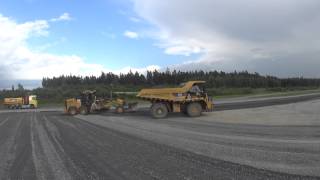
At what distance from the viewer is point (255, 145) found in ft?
53.3

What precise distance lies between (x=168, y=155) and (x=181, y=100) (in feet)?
66.6

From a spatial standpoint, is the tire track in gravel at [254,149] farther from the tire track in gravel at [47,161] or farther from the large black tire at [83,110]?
the large black tire at [83,110]

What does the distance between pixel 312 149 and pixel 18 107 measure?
2615 inches

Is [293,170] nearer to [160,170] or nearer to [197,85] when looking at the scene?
[160,170]

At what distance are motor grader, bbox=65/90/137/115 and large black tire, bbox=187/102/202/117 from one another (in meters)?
8.98

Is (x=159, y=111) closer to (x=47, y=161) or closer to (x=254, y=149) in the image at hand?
(x=254, y=149)

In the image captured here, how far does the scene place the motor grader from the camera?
4150cm

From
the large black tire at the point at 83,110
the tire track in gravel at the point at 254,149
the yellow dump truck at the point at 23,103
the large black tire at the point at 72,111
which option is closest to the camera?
the tire track in gravel at the point at 254,149

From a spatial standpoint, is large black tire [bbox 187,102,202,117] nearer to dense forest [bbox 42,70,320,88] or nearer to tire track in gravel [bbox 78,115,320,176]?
tire track in gravel [bbox 78,115,320,176]

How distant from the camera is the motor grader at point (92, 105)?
41.5 meters

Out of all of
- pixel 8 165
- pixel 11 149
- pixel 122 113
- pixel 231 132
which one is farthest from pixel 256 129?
pixel 122 113

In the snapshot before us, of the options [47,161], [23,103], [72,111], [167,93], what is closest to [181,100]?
[167,93]

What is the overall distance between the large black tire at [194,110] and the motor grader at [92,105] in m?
8.98

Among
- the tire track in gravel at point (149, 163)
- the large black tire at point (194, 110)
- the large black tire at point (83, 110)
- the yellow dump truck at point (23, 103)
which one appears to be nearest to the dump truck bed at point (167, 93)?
the large black tire at point (194, 110)
